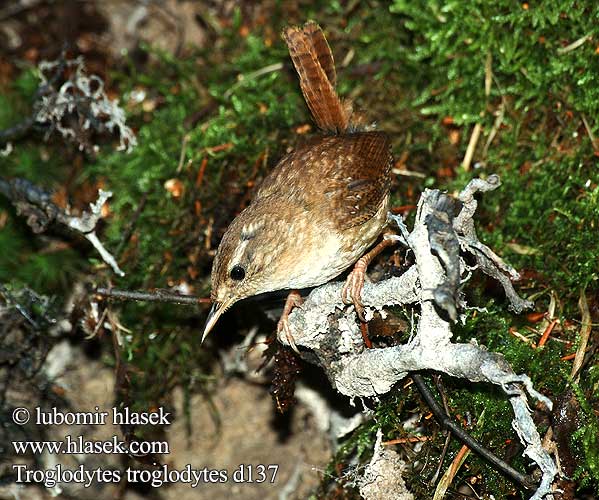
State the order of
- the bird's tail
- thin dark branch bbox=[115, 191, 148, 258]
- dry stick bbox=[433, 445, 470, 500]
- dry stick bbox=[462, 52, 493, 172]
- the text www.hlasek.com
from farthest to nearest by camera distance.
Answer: thin dark branch bbox=[115, 191, 148, 258], dry stick bbox=[462, 52, 493, 172], the text www.hlasek.com, the bird's tail, dry stick bbox=[433, 445, 470, 500]

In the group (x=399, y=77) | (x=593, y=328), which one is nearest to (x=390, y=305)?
(x=593, y=328)

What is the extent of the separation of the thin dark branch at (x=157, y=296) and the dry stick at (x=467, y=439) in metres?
1.01

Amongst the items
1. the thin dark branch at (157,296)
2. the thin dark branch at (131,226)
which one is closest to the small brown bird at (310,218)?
the thin dark branch at (157,296)

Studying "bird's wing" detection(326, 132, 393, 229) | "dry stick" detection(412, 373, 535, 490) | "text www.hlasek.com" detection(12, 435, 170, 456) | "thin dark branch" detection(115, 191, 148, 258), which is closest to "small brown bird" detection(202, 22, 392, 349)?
"bird's wing" detection(326, 132, 393, 229)

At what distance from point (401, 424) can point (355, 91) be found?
6.52 ft

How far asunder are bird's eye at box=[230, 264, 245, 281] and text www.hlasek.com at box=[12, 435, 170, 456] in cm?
108

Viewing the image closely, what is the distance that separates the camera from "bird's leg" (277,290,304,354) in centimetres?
304

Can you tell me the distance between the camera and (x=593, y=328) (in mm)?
2971

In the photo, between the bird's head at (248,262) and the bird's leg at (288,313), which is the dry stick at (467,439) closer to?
the bird's leg at (288,313)

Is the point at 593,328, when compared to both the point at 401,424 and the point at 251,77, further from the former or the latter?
the point at 251,77

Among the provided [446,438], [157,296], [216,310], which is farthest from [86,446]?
[446,438]

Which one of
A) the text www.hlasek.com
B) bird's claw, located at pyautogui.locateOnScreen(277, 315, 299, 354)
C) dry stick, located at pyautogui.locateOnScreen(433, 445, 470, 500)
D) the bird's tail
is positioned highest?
the bird's tail

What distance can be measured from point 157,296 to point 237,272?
519 mm

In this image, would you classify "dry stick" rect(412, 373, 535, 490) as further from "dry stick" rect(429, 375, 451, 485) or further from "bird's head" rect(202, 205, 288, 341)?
"bird's head" rect(202, 205, 288, 341)
